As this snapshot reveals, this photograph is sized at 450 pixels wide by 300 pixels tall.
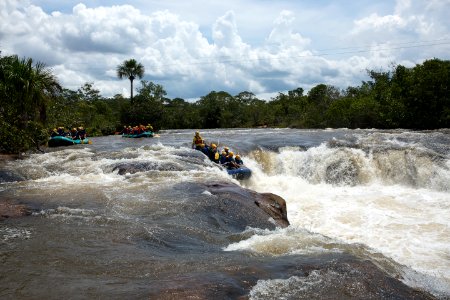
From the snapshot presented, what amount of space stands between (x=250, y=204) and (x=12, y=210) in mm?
4498

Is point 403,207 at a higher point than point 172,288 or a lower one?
lower

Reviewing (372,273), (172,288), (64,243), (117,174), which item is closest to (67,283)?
(172,288)

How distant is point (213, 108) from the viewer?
176ft

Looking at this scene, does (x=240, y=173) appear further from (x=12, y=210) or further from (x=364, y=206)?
(x=12, y=210)

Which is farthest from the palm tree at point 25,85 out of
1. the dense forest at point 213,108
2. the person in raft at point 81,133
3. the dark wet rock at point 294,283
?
the dark wet rock at point 294,283

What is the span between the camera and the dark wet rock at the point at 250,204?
27.0ft

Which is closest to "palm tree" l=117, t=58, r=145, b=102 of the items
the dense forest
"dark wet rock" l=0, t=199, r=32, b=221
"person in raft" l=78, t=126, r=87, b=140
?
the dense forest

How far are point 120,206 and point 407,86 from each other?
3137 centimetres

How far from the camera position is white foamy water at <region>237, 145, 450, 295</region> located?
6633mm

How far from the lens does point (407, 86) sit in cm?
3416

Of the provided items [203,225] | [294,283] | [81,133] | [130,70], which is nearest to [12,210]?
[203,225]

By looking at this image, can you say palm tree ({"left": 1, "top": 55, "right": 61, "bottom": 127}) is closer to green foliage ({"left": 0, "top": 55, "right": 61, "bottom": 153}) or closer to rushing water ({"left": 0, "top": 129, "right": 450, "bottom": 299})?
green foliage ({"left": 0, "top": 55, "right": 61, "bottom": 153})

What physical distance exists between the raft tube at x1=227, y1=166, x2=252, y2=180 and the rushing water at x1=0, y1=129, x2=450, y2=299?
39 cm

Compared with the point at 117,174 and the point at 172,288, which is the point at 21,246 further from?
the point at 117,174
